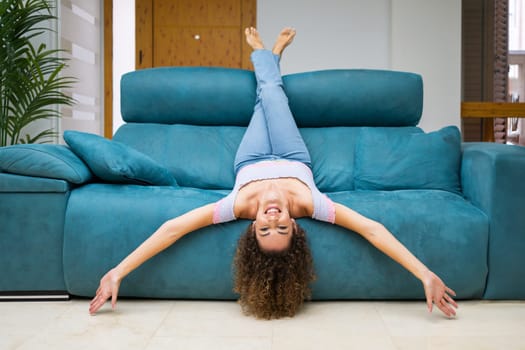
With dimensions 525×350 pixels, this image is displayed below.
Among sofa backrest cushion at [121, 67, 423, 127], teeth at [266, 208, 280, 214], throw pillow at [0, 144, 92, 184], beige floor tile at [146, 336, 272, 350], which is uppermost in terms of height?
sofa backrest cushion at [121, 67, 423, 127]

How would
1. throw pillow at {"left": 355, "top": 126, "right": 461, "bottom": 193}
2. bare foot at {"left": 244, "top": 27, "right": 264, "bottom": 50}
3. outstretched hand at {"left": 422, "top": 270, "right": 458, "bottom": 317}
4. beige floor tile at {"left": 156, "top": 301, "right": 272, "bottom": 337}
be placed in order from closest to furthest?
beige floor tile at {"left": 156, "top": 301, "right": 272, "bottom": 337}, outstretched hand at {"left": 422, "top": 270, "right": 458, "bottom": 317}, throw pillow at {"left": 355, "top": 126, "right": 461, "bottom": 193}, bare foot at {"left": 244, "top": 27, "right": 264, "bottom": 50}

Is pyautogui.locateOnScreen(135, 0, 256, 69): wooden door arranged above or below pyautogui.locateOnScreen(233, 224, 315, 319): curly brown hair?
above

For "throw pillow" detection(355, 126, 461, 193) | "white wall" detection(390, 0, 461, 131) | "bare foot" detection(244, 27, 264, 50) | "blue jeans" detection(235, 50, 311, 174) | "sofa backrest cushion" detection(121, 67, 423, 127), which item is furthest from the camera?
"white wall" detection(390, 0, 461, 131)

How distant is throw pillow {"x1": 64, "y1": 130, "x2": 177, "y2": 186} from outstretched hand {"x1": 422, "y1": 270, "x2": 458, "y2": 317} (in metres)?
1.27

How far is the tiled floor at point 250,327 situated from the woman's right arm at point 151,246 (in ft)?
0.25

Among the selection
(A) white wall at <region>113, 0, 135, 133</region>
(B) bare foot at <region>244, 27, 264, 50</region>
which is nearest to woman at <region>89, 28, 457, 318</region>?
(B) bare foot at <region>244, 27, 264, 50</region>

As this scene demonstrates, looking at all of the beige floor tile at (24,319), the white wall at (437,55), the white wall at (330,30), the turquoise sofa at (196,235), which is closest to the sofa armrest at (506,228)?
the turquoise sofa at (196,235)

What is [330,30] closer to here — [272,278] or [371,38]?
[371,38]

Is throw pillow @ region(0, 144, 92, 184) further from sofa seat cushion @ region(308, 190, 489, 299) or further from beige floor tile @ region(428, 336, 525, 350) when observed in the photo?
beige floor tile @ region(428, 336, 525, 350)

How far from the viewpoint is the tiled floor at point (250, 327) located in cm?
181

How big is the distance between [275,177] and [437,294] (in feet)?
2.74

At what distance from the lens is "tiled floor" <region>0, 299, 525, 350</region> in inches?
71.1

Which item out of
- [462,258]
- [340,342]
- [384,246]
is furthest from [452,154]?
[340,342]

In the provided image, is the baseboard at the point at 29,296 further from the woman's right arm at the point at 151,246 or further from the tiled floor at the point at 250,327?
the woman's right arm at the point at 151,246
